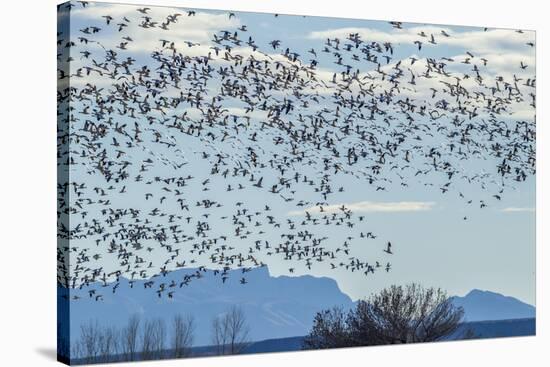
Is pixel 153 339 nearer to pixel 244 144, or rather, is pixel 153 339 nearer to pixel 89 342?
pixel 89 342

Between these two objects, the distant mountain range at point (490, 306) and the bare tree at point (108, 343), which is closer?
the bare tree at point (108, 343)

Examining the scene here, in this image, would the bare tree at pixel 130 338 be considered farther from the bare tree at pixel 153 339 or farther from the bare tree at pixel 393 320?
the bare tree at pixel 393 320

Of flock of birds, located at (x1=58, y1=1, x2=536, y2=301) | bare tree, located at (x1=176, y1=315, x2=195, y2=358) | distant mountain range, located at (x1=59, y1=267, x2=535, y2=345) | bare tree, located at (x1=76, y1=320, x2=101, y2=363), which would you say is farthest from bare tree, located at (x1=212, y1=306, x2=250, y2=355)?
bare tree, located at (x1=76, y1=320, x2=101, y2=363)

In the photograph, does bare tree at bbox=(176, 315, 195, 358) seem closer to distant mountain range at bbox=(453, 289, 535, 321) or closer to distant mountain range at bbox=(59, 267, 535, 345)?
distant mountain range at bbox=(59, 267, 535, 345)

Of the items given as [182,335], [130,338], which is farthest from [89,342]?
[182,335]

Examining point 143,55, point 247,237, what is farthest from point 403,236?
point 143,55

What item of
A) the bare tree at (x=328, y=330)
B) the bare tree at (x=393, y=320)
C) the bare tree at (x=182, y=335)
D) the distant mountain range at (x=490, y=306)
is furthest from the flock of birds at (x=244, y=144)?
the distant mountain range at (x=490, y=306)
